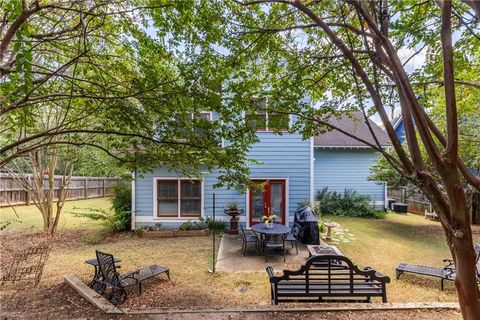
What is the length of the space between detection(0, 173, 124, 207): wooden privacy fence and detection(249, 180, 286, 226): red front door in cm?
655

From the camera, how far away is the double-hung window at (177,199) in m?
10.9

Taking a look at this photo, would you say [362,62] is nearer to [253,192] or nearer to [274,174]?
[274,174]

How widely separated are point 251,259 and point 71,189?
16887mm

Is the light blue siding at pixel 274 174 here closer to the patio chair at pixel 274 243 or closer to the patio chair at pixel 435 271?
the patio chair at pixel 274 243

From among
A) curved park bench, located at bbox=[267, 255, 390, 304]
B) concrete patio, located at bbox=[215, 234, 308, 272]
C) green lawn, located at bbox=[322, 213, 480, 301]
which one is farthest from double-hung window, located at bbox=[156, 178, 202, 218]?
curved park bench, located at bbox=[267, 255, 390, 304]

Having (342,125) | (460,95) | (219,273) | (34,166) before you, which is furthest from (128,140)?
(342,125)

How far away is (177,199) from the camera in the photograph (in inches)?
430

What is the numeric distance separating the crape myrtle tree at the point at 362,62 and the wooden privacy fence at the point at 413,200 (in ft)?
35.9

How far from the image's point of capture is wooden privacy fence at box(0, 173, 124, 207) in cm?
1508

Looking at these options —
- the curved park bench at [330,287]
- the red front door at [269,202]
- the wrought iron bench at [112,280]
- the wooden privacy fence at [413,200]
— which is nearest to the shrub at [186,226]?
the red front door at [269,202]

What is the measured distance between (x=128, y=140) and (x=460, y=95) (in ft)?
21.5

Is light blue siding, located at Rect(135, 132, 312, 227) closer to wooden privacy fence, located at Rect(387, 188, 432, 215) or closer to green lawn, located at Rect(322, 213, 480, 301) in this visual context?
green lawn, located at Rect(322, 213, 480, 301)

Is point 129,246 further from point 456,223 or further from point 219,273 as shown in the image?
point 456,223

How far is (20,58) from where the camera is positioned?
204cm
